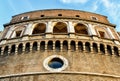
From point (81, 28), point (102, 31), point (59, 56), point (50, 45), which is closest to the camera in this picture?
point (59, 56)

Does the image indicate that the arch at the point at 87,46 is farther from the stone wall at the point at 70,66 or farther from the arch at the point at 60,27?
the arch at the point at 60,27

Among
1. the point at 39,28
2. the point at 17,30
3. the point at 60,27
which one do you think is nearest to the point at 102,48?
the point at 60,27

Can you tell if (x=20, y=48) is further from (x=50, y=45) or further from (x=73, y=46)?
(x=73, y=46)

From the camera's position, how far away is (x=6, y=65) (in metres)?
13.6

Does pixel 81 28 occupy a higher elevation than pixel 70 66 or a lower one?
higher

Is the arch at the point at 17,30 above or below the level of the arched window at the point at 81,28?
below

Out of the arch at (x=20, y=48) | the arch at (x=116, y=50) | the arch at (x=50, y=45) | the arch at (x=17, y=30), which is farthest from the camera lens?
the arch at (x=17, y=30)

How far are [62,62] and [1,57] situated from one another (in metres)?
3.97

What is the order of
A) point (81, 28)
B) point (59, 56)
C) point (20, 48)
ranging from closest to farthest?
point (59, 56)
point (20, 48)
point (81, 28)

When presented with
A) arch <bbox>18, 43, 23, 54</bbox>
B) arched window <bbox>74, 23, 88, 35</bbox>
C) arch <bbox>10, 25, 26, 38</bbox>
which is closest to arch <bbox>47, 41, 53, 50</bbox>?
arch <bbox>18, 43, 23, 54</bbox>

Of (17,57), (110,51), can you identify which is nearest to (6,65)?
(17,57)

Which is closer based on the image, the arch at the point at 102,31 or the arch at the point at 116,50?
the arch at the point at 116,50

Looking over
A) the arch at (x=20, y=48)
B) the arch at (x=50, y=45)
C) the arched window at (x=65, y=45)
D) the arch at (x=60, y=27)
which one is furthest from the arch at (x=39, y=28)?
the arched window at (x=65, y=45)

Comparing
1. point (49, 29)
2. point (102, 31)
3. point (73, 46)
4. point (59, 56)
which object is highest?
point (102, 31)
